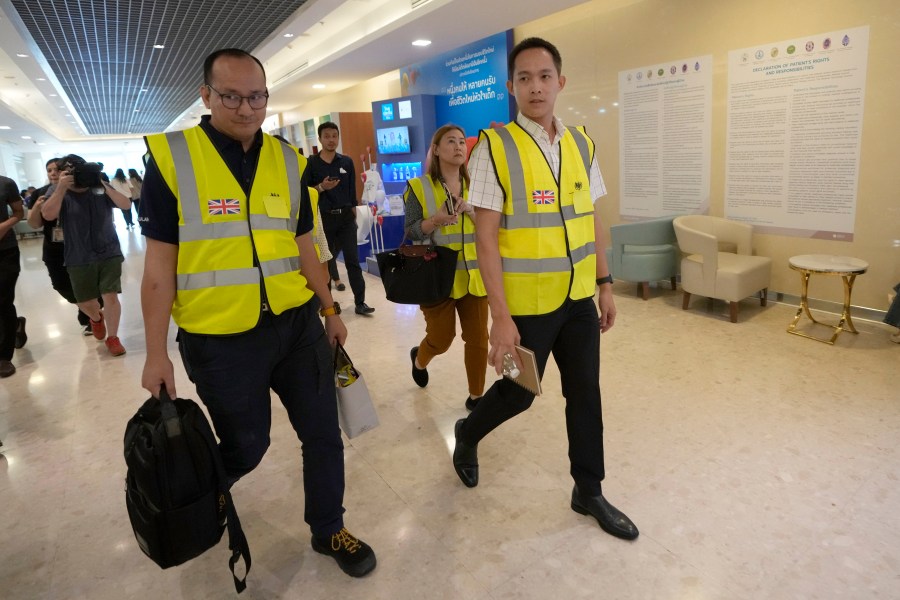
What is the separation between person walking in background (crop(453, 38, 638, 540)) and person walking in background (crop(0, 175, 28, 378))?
11.3 feet

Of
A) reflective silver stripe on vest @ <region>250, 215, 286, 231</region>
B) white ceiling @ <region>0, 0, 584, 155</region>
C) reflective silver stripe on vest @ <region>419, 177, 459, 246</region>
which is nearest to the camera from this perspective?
reflective silver stripe on vest @ <region>250, 215, 286, 231</region>

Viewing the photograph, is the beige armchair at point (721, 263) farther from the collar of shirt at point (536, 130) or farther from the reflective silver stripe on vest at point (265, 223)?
the reflective silver stripe on vest at point (265, 223)

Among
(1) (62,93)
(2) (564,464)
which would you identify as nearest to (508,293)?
(2) (564,464)

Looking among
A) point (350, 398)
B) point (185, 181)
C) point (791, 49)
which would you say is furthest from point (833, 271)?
point (185, 181)

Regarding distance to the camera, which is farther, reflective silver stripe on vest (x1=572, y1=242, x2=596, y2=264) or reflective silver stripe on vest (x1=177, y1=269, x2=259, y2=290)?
reflective silver stripe on vest (x1=572, y1=242, x2=596, y2=264)

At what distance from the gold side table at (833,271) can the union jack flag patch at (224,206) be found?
3.87 meters

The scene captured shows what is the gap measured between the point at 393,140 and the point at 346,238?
477 cm

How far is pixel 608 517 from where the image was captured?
6.54 ft

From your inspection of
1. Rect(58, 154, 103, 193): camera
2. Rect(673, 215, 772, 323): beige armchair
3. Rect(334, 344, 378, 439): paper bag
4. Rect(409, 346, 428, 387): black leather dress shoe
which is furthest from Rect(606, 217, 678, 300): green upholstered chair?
Rect(58, 154, 103, 193): camera

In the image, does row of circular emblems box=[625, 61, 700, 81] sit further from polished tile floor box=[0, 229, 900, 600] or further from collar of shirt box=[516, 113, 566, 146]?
collar of shirt box=[516, 113, 566, 146]

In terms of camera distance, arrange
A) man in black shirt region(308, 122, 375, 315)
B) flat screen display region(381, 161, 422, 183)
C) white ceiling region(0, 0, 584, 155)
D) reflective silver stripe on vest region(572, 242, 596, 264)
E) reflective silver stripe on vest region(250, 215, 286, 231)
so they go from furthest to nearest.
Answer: flat screen display region(381, 161, 422, 183) < white ceiling region(0, 0, 584, 155) < man in black shirt region(308, 122, 375, 315) < reflective silver stripe on vest region(572, 242, 596, 264) < reflective silver stripe on vest region(250, 215, 286, 231)

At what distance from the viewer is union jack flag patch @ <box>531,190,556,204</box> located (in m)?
1.75

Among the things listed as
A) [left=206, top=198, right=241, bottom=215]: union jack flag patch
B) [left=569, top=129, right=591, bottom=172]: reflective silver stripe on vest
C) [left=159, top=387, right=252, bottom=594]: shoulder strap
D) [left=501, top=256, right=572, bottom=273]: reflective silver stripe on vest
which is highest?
[left=569, top=129, right=591, bottom=172]: reflective silver stripe on vest

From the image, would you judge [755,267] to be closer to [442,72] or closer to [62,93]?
[442,72]
